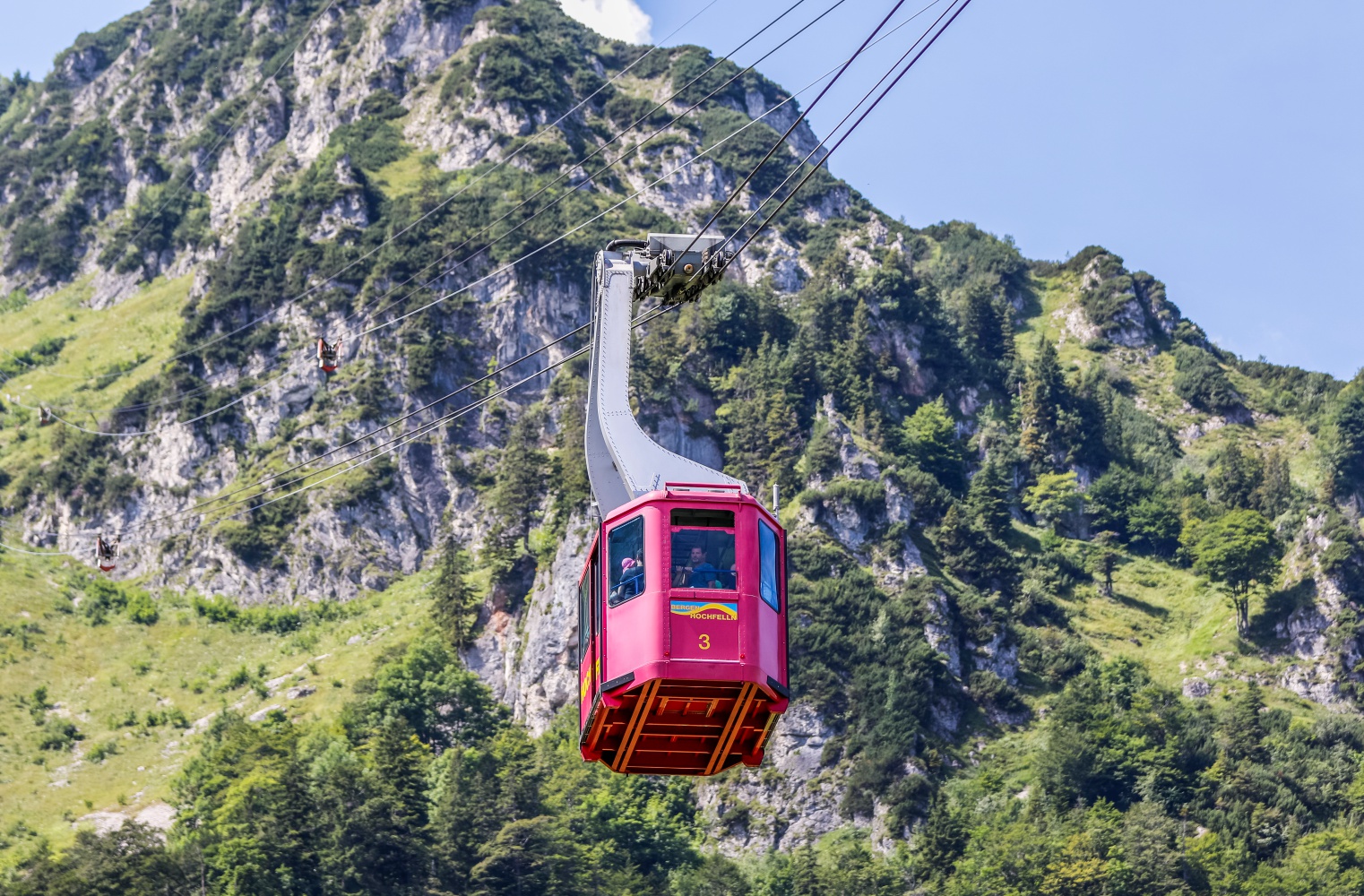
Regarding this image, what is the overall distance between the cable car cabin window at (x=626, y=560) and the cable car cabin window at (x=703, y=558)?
731mm

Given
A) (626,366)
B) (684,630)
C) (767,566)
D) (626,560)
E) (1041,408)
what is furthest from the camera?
(1041,408)

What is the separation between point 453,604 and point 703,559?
245 ft

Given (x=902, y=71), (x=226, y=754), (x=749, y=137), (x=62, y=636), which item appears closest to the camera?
(x=902, y=71)

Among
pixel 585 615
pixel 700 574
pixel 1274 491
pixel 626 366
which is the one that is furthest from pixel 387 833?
pixel 1274 491

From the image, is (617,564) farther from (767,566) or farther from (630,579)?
(767,566)

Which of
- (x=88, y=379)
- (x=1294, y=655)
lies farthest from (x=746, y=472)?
(x=88, y=379)

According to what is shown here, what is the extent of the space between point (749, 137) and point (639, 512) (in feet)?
490

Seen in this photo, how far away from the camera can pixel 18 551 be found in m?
122

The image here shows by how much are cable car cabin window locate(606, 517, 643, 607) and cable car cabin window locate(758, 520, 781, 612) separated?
2.28m

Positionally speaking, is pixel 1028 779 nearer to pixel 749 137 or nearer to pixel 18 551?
pixel 18 551

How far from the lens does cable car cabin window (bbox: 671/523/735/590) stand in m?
33.2

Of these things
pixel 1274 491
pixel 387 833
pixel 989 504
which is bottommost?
pixel 387 833

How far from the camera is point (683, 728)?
34.9 m

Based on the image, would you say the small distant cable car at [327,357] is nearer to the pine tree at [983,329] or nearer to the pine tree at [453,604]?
the pine tree at [453,604]
